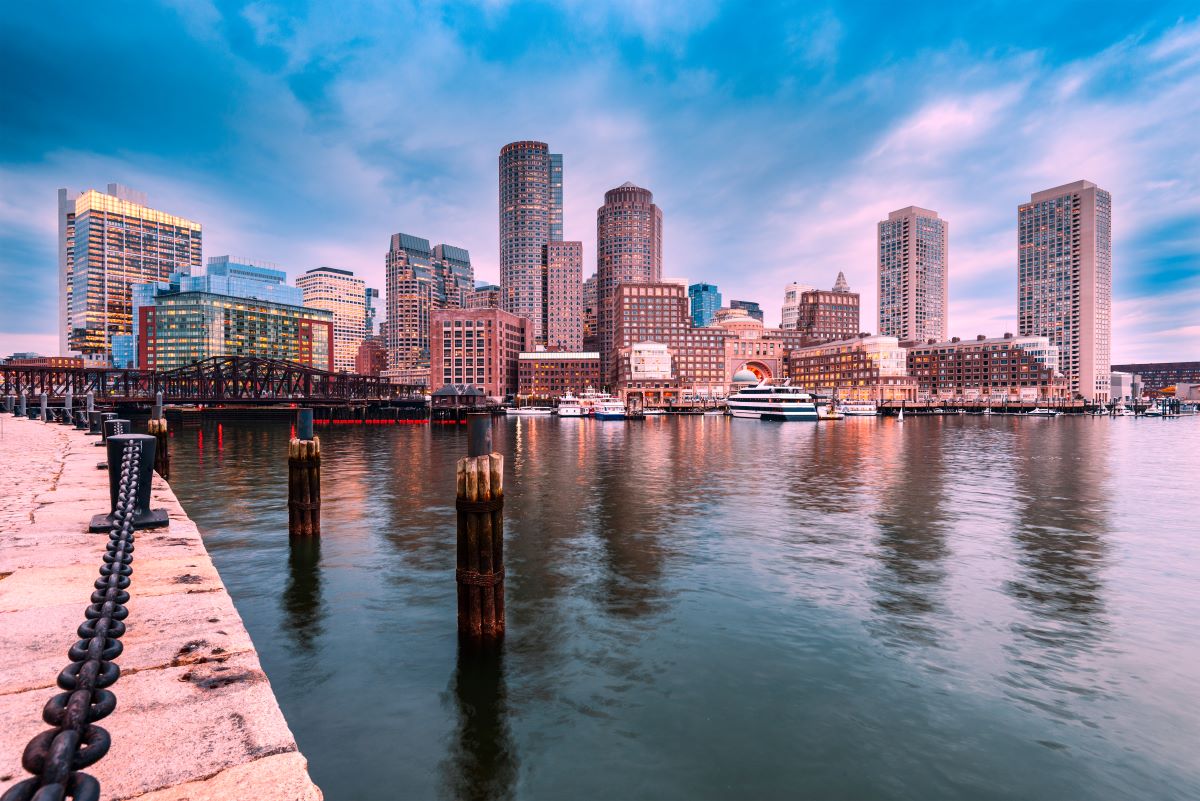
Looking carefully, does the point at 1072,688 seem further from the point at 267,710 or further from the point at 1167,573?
the point at 267,710

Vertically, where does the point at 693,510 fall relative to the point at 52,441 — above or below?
below

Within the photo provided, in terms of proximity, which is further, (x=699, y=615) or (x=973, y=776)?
(x=699, y=615)

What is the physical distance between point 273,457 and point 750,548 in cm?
5292

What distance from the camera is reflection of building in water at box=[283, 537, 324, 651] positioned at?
1558 centimetres

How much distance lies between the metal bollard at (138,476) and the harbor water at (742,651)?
4.60 meters

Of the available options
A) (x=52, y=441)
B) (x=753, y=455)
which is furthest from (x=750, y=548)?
(x=753, y=455)

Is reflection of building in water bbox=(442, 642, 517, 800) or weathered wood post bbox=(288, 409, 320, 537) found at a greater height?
weathered wood post bbox=(288, 409, 320, 537)

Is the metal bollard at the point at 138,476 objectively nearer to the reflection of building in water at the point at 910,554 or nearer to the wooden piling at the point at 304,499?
the wooden piling at the point at 304,499

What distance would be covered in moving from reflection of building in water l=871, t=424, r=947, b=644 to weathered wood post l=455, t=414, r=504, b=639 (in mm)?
10671

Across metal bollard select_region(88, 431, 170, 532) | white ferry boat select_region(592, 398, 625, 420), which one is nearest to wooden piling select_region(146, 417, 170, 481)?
metal bollard select_region(88, 431, 170, 532)

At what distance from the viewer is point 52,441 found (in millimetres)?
30172

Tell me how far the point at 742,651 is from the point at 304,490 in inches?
742

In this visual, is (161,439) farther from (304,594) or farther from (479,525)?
(479,525)

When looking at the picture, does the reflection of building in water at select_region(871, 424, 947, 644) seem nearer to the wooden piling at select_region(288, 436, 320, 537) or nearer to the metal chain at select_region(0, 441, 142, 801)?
the metal chain at select_region(0, 441, 142, 801)
